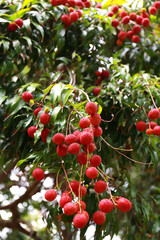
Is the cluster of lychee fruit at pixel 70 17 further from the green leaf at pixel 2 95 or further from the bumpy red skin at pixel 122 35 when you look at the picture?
the green leaf at pixel 2 95

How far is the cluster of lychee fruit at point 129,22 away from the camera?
1.66m

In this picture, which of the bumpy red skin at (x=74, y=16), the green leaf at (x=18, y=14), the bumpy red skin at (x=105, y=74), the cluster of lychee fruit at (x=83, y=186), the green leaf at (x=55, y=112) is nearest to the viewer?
the cluster of lychee fruit at (x=83, y=186)

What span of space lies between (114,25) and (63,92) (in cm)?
93

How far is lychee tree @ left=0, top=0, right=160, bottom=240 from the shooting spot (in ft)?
3.11

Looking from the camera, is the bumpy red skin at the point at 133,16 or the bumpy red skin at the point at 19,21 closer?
the bumpy red skin at the point at 19,21

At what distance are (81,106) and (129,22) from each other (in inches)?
39.4

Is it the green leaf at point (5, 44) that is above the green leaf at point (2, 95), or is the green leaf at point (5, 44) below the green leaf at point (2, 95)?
above

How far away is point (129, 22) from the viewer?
1.72m

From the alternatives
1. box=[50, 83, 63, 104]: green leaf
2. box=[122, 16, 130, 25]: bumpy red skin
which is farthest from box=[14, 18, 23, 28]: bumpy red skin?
box=[122, 16, 130, 25]: bumpy red skin

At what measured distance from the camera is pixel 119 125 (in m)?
1.29

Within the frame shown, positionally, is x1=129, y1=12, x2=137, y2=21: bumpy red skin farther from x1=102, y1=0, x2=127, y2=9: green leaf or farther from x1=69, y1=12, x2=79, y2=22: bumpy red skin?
x1=69, y1=12, x2=79, y2=22: bumpy red skin

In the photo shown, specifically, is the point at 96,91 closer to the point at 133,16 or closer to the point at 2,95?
the point at 2,95

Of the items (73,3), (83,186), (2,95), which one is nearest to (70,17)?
(73,3)

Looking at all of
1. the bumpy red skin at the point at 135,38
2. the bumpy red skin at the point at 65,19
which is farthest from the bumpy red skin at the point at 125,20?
the bumpy red skin at the point at 65,19
